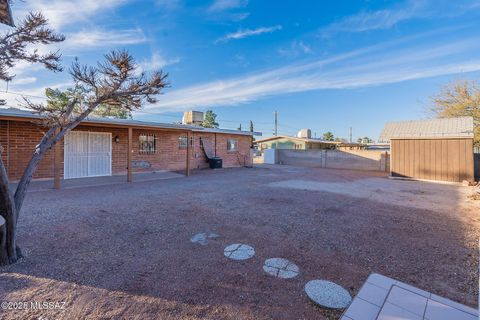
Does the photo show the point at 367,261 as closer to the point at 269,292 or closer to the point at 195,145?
the point at 269,292

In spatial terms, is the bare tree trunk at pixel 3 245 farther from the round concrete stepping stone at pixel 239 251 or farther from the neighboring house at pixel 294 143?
the neighboring house at pixel 294 143

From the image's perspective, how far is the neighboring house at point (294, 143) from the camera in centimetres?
2344

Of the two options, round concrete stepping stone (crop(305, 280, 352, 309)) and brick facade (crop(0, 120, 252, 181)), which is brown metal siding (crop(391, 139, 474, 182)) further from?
round concrete stepping stone (crop(305, 280, 352, 309))

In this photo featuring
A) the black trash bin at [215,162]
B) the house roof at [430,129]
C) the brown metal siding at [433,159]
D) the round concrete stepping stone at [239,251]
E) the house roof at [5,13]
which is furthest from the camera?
the black trash bin at [215,162]

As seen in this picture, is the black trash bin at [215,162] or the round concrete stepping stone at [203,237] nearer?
the round concrete stepping stone at [203,237]

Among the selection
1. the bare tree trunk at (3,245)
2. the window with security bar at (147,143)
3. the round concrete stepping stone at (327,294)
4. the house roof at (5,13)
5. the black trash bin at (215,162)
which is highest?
the house roof at (5,13)

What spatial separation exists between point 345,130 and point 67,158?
49.3 m

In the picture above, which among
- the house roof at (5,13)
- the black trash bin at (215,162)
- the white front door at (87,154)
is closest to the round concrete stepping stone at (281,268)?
the house roof at (5,13)

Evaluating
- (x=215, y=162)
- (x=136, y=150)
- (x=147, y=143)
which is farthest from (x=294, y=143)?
(x=136, y=150)

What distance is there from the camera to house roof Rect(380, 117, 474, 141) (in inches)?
410

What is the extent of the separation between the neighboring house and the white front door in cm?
1768

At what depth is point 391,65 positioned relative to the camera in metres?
11.8

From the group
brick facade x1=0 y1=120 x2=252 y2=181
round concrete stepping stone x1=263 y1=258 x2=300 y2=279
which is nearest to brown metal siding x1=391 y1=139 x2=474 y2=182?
brick facade x1=0 y1=120 x2=252 y2=181

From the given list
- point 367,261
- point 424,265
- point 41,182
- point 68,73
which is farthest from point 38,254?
point 41,182
